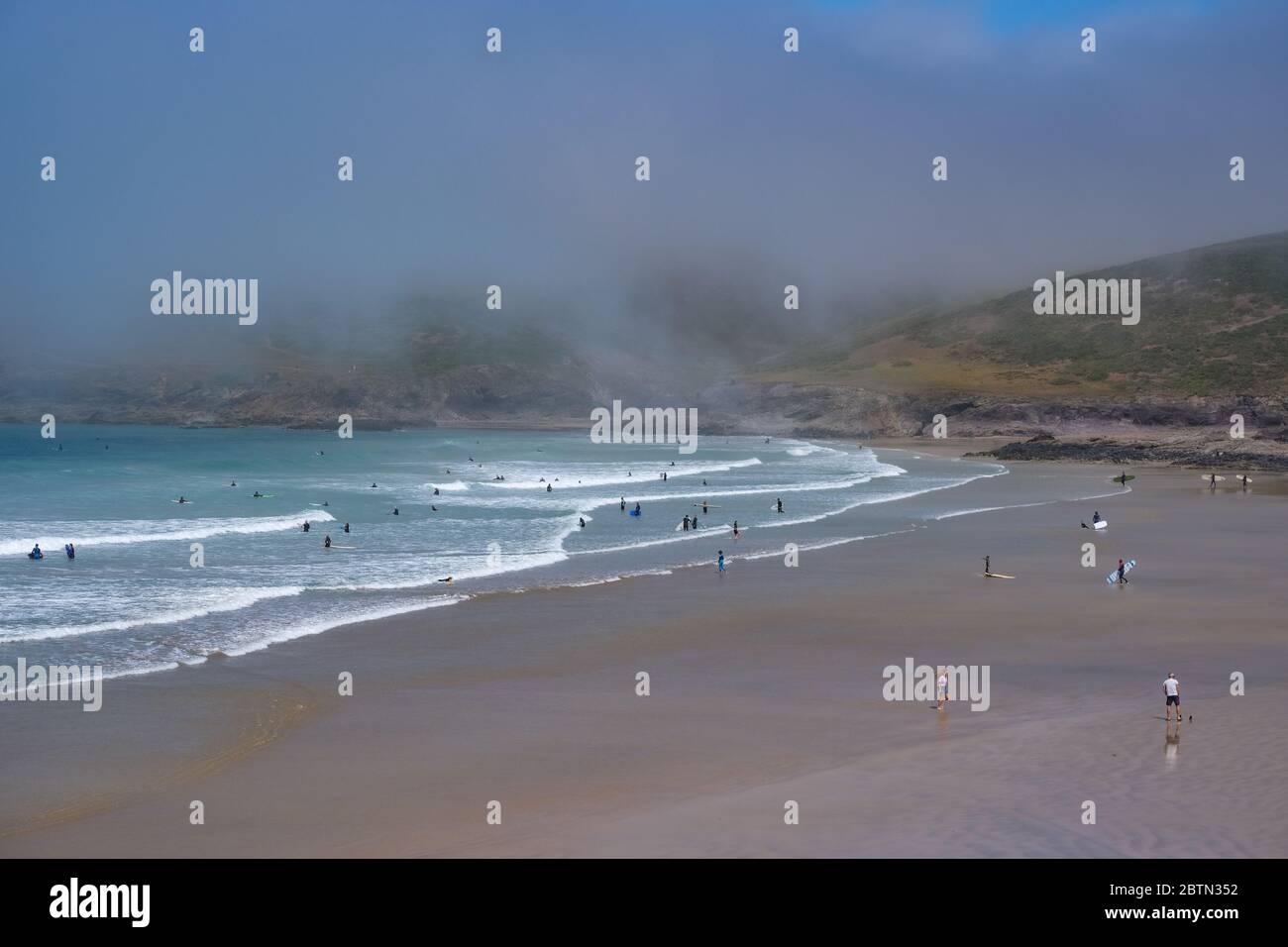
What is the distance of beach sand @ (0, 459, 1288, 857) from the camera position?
38.0 feet

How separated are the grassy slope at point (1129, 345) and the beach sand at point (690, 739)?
341ft

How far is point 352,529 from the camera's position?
42312mm

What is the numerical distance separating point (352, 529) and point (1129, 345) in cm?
12356


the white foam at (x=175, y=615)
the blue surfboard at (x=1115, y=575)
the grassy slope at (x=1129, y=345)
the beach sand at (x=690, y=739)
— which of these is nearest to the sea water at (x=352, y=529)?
the white foam at (x=175, y=615)

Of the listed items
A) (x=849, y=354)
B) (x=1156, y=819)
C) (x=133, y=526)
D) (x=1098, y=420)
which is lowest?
(x=1156, y=819)

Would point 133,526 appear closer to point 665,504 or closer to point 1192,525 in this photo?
point 665,504

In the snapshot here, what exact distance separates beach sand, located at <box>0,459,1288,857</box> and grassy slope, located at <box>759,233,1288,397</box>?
4092 inches

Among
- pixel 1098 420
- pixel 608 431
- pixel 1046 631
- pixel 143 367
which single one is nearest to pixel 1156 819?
pixel 1046 631

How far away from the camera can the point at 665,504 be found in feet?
171

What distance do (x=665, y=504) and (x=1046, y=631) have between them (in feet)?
98.5

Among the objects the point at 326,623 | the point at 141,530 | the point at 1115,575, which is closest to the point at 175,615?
the point at 326,623
